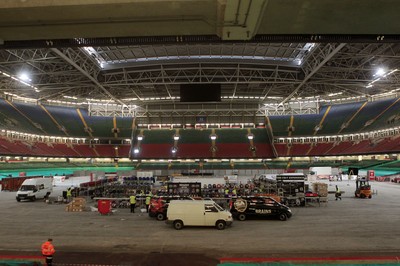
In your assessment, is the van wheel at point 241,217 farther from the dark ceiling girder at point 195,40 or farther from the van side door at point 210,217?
the dark ceiling girder at point 195,40

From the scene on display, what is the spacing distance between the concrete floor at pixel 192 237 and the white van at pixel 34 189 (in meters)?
7.45

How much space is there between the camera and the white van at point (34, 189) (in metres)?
28.6

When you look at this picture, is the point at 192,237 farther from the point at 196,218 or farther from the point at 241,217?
the point at 241,217

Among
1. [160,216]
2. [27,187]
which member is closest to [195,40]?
[160,216]

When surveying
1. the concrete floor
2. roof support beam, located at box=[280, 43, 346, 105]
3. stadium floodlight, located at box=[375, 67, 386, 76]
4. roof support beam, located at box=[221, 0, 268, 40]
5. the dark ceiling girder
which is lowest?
the concrete floor

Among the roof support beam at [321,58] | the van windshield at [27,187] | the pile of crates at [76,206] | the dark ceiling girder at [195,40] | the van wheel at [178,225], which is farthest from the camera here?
the van windshield at [27,187]

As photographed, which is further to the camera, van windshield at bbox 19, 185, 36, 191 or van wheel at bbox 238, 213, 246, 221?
van windshield at bbox 19, 185, 36, 191

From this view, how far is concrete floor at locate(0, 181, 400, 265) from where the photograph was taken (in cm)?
1190

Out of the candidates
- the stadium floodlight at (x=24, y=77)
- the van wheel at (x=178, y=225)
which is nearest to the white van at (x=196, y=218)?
the van wheel at (x=178, y=225)

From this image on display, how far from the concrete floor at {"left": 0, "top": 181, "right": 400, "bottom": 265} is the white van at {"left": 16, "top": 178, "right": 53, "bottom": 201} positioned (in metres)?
7.45

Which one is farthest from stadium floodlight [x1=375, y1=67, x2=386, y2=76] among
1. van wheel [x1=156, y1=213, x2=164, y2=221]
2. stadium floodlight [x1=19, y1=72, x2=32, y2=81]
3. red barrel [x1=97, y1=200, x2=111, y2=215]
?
stadium floodlight [x1=19, y1=72, x2=32, y2=81]

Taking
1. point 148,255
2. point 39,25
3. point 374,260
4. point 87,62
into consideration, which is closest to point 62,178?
point 87,62

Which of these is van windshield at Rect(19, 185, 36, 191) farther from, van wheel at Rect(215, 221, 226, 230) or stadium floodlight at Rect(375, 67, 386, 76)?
stadium floodlight at Rect(375, 67, 386, 76)

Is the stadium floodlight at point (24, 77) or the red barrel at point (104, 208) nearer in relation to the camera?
the red barrel at point (104, 208)
